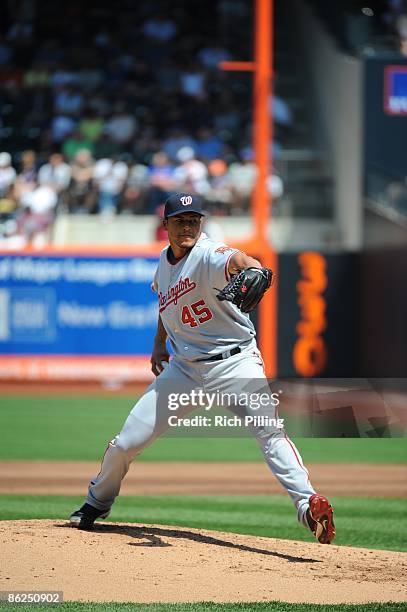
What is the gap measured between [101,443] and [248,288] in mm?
6127

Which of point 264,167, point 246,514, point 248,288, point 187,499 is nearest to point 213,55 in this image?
point 264,167

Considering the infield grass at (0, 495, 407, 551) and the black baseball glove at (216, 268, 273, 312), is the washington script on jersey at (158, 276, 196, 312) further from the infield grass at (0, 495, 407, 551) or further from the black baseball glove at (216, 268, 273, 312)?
the infield grass at (0, 495, 407, 551)

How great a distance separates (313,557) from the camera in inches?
230

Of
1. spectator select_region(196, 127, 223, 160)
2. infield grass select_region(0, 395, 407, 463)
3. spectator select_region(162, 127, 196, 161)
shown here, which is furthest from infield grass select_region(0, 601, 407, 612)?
spectator select_region(162, 127, 196, 161)

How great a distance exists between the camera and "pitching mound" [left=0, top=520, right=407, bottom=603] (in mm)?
5020

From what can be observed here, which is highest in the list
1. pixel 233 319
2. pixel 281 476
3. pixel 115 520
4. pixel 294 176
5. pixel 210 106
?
pixel 210 106

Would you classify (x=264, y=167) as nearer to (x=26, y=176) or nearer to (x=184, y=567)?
(x=26, y=176)

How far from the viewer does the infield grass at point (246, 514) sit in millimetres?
7035

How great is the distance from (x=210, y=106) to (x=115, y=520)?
12.8 metres

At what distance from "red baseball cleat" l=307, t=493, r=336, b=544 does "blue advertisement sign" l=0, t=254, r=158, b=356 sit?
1067cm

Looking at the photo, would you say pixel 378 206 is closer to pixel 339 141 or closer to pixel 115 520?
pixel 339 141

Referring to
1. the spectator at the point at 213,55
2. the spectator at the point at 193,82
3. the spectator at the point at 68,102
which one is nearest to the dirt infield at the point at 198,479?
the spectator at the point at 68,102

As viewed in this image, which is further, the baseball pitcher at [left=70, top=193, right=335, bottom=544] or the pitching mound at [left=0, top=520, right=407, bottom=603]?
the baseball pitcher at [left=70, top=193, right=335, bottom=544]

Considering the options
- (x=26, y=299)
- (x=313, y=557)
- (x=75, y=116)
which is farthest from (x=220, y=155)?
(x=313, y=557)
